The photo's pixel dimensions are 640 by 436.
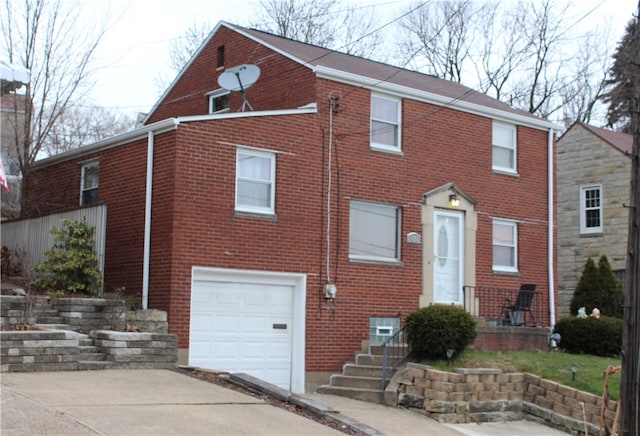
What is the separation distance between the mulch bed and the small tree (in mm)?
2881

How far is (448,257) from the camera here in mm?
19750

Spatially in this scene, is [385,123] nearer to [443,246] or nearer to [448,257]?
[443,246]

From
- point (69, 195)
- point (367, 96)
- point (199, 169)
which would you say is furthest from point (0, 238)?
point (367, 96)

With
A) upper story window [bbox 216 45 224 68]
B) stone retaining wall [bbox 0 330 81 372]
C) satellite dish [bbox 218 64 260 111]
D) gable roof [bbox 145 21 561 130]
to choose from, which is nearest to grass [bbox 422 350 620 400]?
gable roof [bbox 145 21 561 130]

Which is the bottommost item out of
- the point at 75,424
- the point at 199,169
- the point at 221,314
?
the point at 75,424

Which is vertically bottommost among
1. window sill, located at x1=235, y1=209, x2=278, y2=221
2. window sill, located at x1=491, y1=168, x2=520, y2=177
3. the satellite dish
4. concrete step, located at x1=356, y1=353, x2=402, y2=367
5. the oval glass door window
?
concrete step, located at x1=356, y1=353, x2=402, y2=367

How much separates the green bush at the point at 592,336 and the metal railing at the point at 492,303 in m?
1.49

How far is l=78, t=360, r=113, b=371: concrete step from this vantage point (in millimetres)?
12891

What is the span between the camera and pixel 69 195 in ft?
63.2

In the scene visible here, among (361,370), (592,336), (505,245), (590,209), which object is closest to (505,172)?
(505,245)

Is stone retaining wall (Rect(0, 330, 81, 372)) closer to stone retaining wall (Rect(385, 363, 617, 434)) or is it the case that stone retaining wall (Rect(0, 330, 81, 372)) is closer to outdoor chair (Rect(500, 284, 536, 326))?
stone retaining wall (Rect(385, 363, 617, 434))

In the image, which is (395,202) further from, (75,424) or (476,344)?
(75,424)

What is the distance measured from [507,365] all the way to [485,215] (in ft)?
17.2

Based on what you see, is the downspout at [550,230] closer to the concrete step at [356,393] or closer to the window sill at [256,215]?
the concrete step at [356,393]
